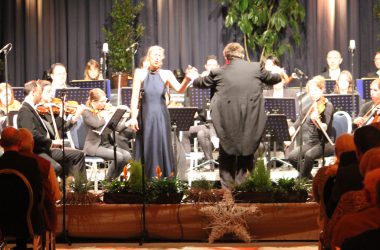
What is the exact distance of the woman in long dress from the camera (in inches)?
343

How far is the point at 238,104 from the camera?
796cm

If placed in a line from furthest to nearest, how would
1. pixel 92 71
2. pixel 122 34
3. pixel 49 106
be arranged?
pixel 122 34 < pixel 92 71 < pixel 49 106

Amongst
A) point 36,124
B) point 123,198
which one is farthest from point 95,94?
point 123,198

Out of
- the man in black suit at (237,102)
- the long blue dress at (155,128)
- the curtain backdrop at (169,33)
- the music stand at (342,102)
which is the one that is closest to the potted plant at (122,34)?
the curtain backdrop at (169,33)

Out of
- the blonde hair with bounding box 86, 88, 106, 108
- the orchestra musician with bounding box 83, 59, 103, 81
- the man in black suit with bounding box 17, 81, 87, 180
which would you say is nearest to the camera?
the man in black suit with bounding box 17, 81, 87, 180

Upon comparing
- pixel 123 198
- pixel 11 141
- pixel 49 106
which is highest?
pixel 49 106

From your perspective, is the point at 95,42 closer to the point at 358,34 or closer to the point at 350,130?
the point at 358,34

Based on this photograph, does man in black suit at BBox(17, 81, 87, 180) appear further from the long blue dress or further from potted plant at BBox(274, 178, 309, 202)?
potted plant at BBox(274, 178, 309, 202)

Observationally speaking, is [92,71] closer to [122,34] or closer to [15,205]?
[122,34]

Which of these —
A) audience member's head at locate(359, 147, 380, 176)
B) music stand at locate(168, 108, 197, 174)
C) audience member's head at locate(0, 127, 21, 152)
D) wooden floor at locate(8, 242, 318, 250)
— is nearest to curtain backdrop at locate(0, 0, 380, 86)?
music stand at locate(168, 108, 197, 174)

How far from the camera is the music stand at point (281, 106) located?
10.2 m

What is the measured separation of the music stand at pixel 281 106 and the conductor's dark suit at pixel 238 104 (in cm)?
211

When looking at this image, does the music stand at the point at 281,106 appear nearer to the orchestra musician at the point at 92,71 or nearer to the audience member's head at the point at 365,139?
the orchestra musician at the point at 92,71

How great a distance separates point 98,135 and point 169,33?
5903mm
